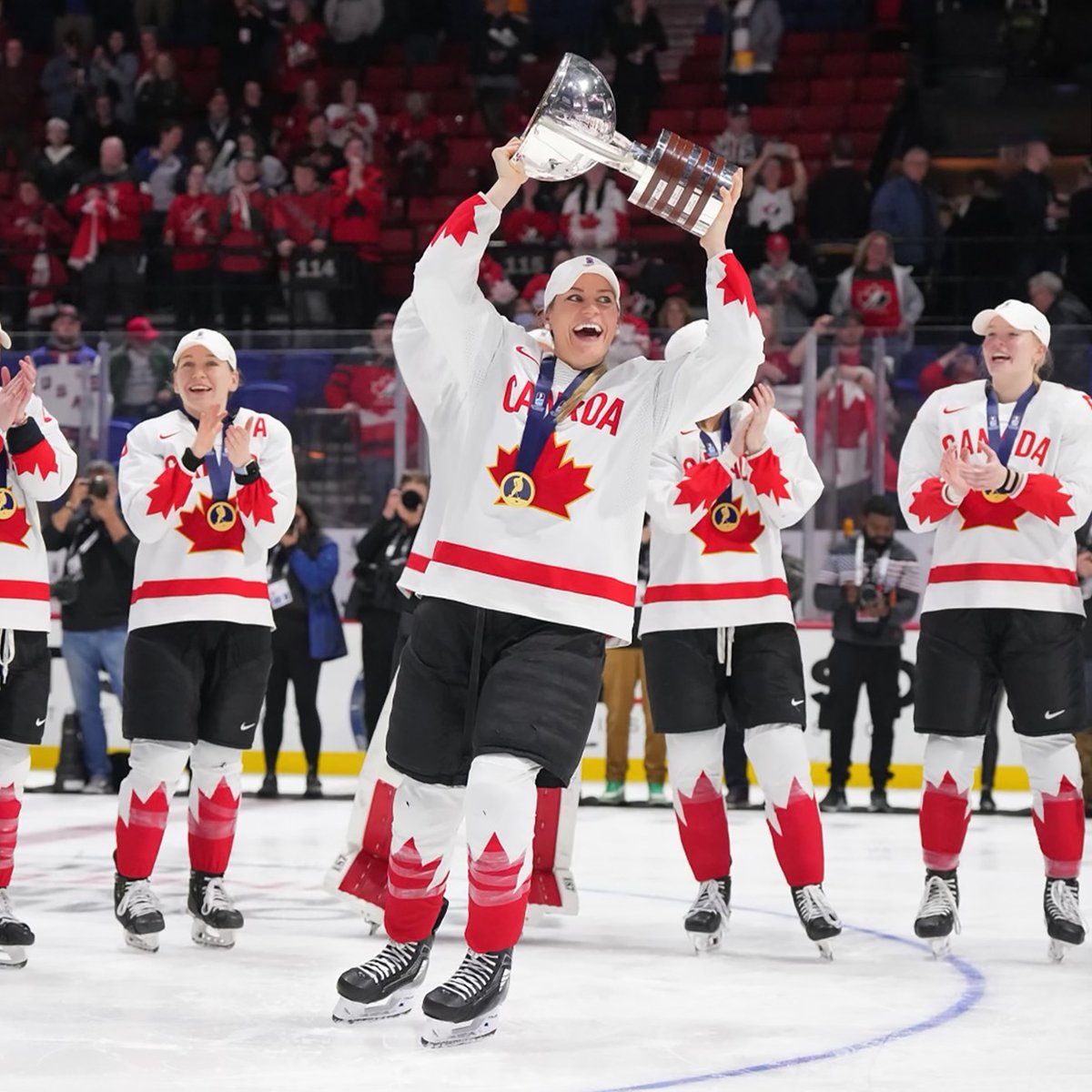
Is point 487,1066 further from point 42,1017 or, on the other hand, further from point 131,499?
point 131,499

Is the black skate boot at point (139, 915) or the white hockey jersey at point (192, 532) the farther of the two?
the white hockey jersey at point (192, 532)

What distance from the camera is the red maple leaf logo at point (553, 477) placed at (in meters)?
3.84

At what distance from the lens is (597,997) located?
14.0ft

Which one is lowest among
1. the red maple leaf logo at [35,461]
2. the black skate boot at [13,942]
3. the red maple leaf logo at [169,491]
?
the black skate boot at [13,942]

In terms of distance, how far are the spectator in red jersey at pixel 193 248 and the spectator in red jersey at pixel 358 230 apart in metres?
0.91

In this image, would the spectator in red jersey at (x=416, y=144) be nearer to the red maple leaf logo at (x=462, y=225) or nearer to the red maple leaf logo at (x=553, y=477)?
the red maple leaf logo at (x=462, y=225)

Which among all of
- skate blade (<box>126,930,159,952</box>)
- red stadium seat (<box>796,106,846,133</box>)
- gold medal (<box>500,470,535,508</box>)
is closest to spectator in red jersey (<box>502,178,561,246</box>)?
red stadium seat (<box>796,106,846,133</box>)

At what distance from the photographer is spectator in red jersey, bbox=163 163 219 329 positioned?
42.5ft

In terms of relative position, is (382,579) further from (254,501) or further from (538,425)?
(538,425)

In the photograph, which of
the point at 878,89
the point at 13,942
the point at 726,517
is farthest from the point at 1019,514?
the point at 878,89

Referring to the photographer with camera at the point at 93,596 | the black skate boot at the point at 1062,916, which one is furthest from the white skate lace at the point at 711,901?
the photographer with camera at the point at 93,596

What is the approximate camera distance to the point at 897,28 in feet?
50.1

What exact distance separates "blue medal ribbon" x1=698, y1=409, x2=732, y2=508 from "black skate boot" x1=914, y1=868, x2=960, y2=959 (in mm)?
1142

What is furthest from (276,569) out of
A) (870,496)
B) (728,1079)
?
(728,1079)
